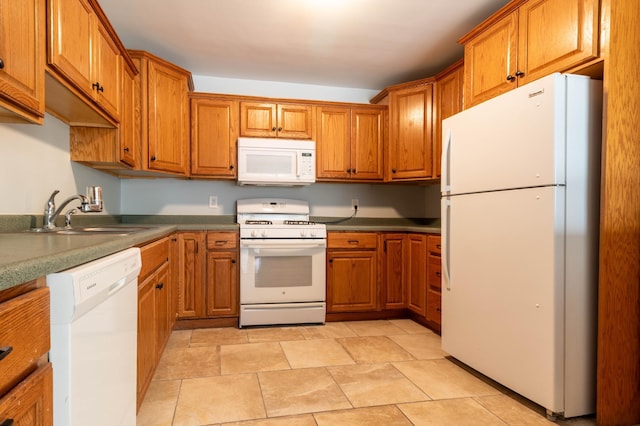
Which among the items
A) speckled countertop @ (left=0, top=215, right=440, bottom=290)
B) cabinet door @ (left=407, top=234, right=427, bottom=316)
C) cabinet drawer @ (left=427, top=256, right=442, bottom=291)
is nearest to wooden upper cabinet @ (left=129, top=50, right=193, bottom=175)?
speckled countertop @ (left=0, top=215, right=440, bottom=290)

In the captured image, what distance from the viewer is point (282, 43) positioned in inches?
116

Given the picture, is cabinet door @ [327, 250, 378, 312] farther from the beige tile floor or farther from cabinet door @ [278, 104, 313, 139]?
cabinet door @ [278, 104, 313, 139]

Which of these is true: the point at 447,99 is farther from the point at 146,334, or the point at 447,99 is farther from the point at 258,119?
the point at 146,334

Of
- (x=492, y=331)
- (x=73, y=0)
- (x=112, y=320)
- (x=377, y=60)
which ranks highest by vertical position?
(x=377, y=60)

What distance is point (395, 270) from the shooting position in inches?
137

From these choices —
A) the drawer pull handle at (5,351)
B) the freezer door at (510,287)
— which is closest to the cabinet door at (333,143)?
the freezer door at (510,287)

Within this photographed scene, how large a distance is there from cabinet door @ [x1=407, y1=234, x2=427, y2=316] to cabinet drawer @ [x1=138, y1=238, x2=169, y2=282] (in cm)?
202

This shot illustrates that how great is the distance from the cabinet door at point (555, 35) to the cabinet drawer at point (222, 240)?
2.32 metres

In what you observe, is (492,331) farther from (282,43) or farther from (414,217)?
(282,43)

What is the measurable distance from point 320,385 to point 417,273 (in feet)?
5.08

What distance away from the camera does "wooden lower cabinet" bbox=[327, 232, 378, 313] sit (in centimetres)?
336

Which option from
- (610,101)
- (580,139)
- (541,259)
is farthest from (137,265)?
(610,101)

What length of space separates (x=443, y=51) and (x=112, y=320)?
301cm

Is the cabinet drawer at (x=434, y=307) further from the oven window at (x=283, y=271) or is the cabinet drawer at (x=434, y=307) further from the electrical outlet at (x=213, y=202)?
the electrical outlet at (x=213, y=202)
